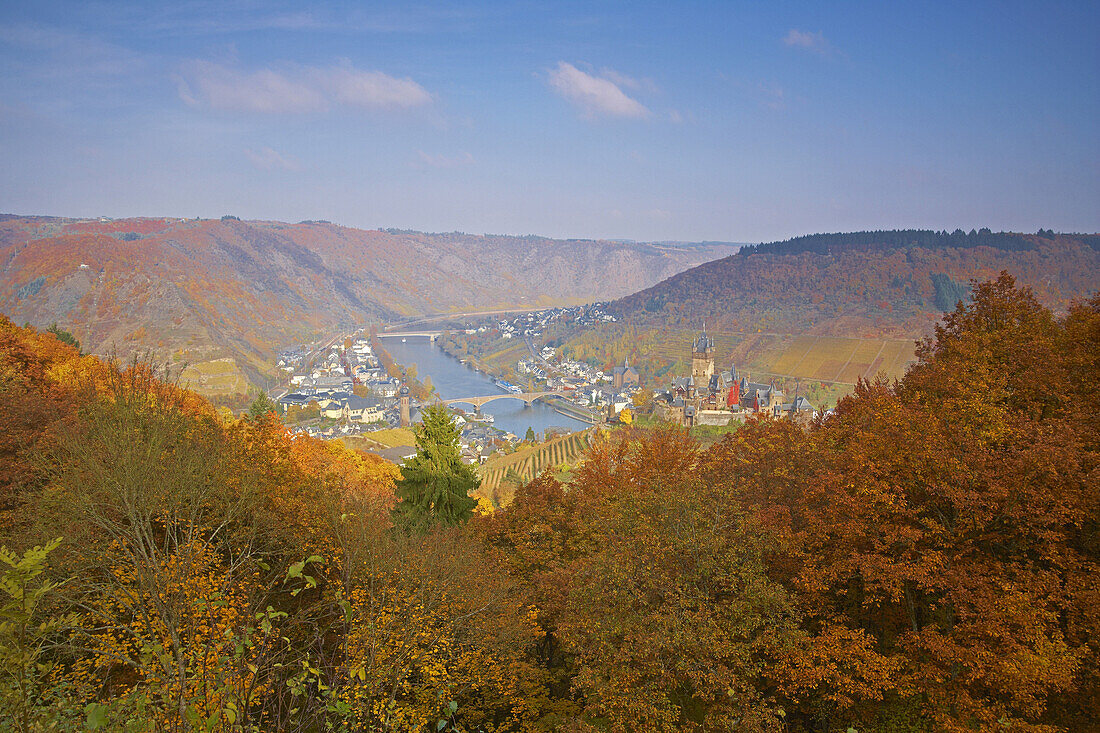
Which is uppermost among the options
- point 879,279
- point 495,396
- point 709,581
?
point 879,279

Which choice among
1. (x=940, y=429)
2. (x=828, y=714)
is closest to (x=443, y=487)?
(x=828, y=714)

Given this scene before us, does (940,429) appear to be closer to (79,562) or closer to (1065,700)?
(1065,700)

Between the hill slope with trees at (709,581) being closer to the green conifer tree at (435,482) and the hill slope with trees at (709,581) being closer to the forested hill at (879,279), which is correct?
the green conifer tree at (435,482)

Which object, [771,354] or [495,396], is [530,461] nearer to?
[495,396]

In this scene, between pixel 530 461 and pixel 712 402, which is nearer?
pixel 530 461

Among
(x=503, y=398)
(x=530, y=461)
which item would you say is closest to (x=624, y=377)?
(x=503, y=398)

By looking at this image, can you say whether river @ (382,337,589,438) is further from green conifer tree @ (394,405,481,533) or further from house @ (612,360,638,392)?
green conifer tree @ (394,405,481,533)
